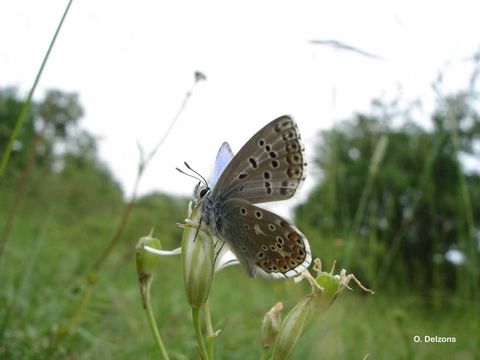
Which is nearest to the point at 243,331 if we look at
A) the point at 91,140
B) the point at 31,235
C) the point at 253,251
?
the point at 253,251

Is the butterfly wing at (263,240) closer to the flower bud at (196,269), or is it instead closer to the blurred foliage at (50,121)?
the flower bud at (196,269)

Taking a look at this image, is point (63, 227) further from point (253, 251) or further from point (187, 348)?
point (253, 251)

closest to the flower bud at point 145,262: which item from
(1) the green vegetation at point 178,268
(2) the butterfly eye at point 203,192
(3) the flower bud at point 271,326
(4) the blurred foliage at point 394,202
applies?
(1) the green vegetation at point 178,268

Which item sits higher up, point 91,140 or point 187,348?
point 91,140

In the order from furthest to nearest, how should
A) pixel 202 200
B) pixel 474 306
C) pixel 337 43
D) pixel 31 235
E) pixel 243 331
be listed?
pixel 31 235 → pixel 243 331 → pixel 474 306 → pixel 337 43 → pixel 202 200

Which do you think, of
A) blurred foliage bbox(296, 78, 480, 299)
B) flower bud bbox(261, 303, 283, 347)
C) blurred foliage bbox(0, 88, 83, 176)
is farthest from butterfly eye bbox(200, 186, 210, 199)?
blurred foliage bbox(0, 88, 83, 176)
